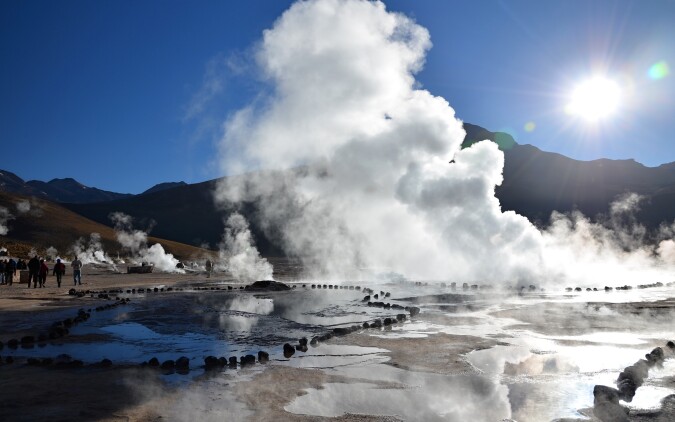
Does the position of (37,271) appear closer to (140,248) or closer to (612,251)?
(140,248)

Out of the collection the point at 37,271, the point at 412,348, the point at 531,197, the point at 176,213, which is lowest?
the point at 412,348

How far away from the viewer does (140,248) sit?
2926 inches

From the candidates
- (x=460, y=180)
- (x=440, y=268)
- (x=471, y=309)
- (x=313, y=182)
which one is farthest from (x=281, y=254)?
(x=471, y=309)

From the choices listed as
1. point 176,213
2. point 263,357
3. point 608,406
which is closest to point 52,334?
point 263,357

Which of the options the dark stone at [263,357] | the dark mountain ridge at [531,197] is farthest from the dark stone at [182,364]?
the dark mountain ridge at [531,197]

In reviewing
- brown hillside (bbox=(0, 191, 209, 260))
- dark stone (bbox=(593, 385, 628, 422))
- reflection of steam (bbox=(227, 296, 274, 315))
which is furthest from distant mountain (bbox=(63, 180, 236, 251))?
dark stone (bbox=(593, 385, 628, 422))

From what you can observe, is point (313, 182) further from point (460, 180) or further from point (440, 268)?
point (460, 180)

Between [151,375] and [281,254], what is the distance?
3491 inches

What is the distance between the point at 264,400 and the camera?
719 cm

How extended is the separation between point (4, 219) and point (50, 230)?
223 inches

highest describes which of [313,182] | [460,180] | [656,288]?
[313,182]

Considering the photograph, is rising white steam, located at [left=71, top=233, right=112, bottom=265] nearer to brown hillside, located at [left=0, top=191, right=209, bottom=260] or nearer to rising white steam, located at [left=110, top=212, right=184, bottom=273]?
brown hillside, located at [left=0, top=191, right=209, bottom=260]

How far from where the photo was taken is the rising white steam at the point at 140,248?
47.9 m

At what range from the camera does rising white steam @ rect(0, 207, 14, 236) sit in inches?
2544
